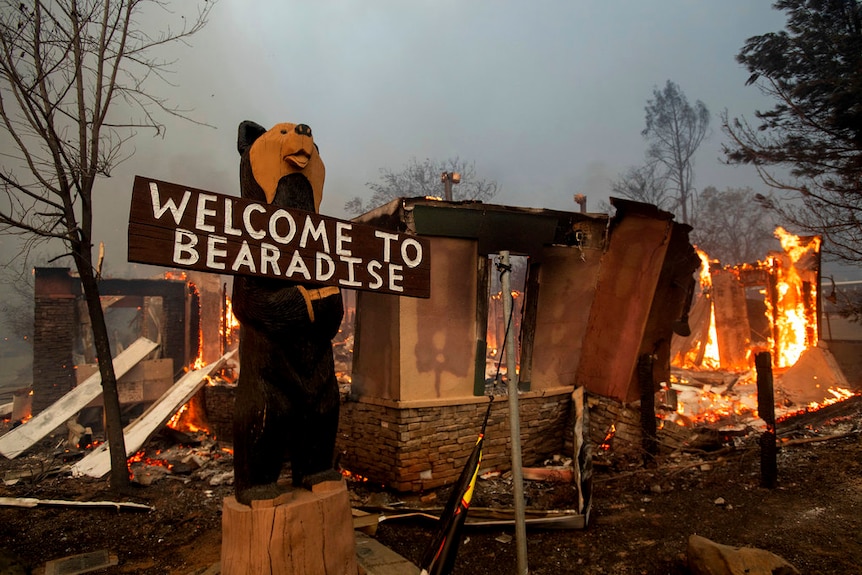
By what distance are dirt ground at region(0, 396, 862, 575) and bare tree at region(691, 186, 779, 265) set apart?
29175 mm

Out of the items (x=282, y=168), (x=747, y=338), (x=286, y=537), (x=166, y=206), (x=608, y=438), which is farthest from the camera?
(x=747, y=338)

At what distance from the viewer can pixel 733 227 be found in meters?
35.8

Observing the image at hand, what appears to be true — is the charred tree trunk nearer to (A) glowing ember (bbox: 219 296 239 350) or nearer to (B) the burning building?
(B) the burning building

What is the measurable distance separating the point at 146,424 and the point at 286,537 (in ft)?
25.6

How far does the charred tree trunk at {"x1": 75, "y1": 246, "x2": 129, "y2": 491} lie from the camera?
6.28 metres

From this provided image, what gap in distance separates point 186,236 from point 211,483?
20.3 feet

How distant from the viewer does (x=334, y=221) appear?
3115mm

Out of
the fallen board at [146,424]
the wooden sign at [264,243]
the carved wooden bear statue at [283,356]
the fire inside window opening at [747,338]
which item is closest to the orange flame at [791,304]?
the fire inside window opening at [747,338]

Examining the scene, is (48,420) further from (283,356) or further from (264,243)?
(264,243)

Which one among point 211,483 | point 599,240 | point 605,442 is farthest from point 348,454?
point 599,240

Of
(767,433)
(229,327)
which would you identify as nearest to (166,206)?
(767,433)

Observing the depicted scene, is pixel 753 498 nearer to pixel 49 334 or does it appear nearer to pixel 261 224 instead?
pixel 261 224

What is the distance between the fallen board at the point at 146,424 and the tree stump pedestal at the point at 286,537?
6262 millimetres

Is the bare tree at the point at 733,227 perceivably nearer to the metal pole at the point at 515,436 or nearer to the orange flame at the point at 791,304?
the orange flame at the point at 791,304
